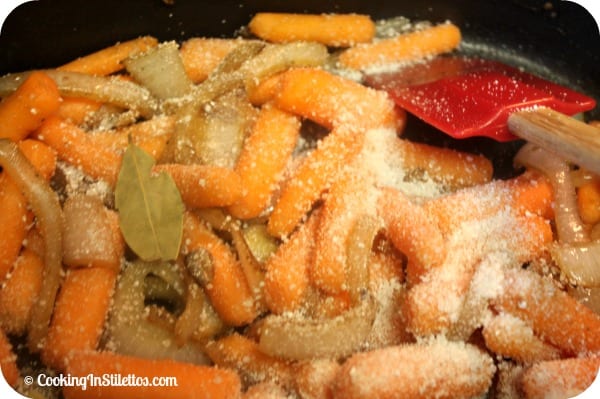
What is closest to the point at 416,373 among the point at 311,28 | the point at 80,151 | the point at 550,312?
the point at 550,312

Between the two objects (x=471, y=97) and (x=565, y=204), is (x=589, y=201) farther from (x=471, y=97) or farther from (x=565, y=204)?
(x=471, y=97)

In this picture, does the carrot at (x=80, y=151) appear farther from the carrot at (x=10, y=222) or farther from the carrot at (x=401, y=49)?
the carrot at (x=401, y=49)

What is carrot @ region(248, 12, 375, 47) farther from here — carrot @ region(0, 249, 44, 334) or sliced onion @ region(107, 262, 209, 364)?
carrot @ region(0, 249, 44, 334)

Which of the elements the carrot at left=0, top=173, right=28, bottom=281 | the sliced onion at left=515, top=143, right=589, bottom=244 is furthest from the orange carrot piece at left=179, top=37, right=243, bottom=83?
the sliced onion at left=515, top=143, right=589, bottom=244

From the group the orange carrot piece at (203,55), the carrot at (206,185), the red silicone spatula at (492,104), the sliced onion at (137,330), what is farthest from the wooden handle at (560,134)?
the sliced onion at (137,330)

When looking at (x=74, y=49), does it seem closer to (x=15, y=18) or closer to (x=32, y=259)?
(x=15, y=18)

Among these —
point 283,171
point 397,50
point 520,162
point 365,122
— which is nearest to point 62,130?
point 283,171
